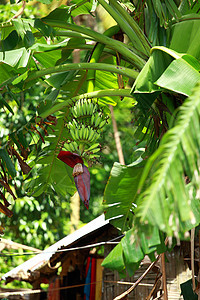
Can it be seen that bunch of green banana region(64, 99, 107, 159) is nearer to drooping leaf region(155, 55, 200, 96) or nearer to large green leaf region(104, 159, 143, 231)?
large green leaf region(104, 159, 143, 231)

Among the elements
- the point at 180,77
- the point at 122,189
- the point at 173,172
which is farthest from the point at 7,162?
the point at 173,172

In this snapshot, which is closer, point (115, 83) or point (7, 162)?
point (7, 162)

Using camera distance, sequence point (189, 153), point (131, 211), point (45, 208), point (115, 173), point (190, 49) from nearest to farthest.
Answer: point (189, 153) → point (190, 49) → point (115, 173) → point (131, 211) → point (45, 208)

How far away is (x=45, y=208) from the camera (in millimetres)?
8789

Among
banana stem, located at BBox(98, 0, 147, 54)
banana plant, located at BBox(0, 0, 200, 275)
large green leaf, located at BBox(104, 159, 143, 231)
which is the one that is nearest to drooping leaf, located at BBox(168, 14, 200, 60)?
banana plant, located at BBox(0, 0, 200, 275)

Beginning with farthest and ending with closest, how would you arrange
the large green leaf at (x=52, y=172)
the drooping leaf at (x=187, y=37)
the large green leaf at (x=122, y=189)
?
1. the large green leaf at (x=52, y=172)
2. the large green leaf at (x=122, y=189)
3. the drooping leaf at (x=187, y=37)

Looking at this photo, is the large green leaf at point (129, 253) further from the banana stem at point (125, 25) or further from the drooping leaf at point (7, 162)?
the banana stem at point (125, 25)

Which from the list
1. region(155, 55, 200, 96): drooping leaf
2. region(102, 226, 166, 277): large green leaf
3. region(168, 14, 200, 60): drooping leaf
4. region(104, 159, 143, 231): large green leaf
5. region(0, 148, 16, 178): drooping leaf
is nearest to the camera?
region(155, 55, 200, 96): drooping leaf

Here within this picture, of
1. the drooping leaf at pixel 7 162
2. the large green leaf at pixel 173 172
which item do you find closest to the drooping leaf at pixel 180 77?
the large green leaf at pixel 173 172

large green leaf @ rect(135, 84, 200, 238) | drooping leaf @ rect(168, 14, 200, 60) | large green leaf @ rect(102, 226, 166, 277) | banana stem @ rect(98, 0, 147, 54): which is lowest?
large green leaf @ rect(102, 226, 166, 277)

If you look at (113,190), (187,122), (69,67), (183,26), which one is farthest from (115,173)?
(187,122)

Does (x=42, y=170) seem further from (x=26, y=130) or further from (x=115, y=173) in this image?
(x=115, y=173)

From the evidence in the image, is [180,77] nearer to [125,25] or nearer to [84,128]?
[84,128]

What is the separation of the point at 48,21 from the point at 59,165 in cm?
141
